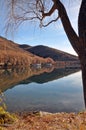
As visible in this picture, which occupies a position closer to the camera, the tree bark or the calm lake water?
the tree bark

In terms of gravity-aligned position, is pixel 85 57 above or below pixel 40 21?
below

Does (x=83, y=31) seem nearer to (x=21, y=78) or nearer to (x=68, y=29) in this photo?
(x=68, y=29)

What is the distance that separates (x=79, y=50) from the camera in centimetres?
650

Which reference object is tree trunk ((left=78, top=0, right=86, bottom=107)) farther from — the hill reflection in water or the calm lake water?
the hill reflection in water

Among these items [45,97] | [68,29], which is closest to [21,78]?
[45,97]

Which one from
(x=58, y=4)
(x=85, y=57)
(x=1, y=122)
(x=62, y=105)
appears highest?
(x=58, y=4)

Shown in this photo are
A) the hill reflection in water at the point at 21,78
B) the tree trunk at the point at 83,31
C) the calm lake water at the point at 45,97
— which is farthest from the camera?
the hill reflection in water at the point at 21,78

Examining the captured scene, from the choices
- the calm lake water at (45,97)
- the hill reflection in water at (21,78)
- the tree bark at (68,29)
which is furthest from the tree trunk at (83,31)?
the hill reflection in water at (21,78)

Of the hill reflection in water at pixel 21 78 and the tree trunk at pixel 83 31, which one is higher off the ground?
the tree trunk at pixel 83 31

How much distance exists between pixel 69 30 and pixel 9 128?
2798mm

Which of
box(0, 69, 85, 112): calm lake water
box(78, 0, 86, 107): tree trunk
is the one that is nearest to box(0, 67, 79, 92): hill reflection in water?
box(0, 69, 85, 112): calm lake water

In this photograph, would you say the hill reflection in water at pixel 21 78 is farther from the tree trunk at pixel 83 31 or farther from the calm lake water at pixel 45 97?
the tree trunk at pixel 83 31

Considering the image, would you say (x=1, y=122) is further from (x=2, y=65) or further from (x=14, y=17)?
(x=2, y=65)

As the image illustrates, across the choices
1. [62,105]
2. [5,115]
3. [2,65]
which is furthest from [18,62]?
[5,115]
